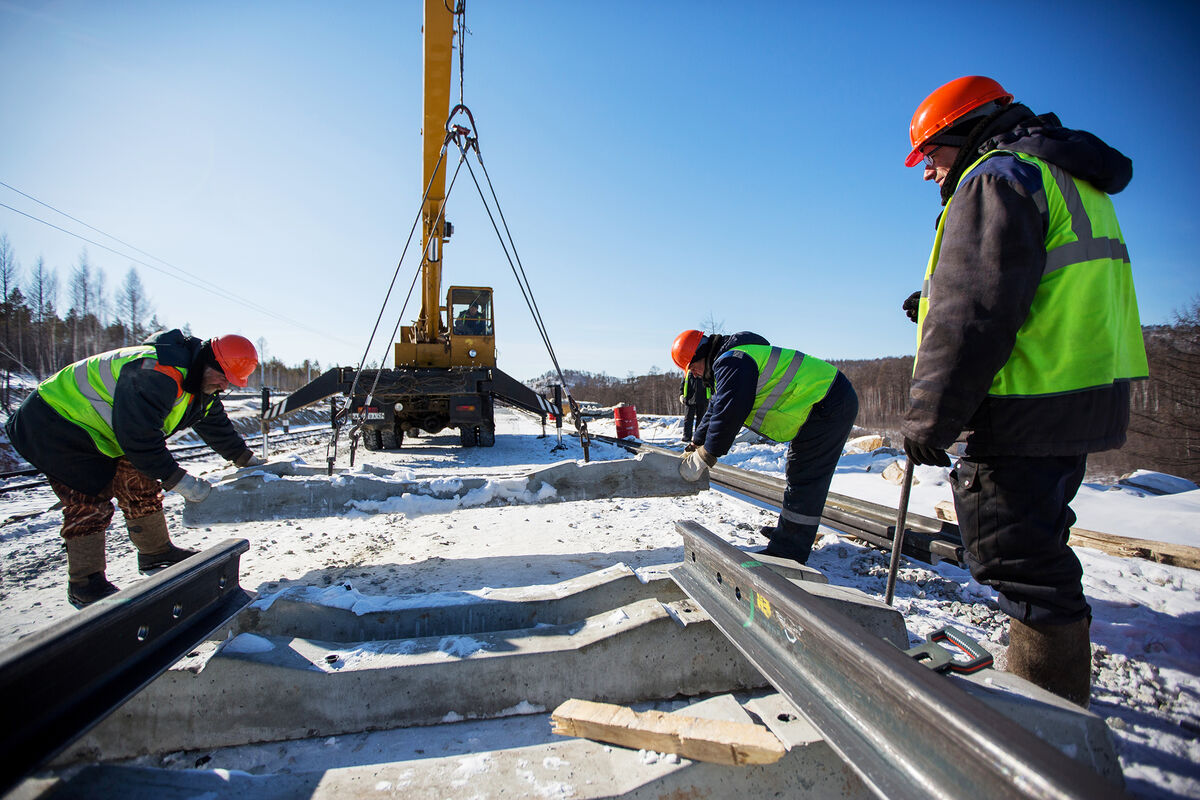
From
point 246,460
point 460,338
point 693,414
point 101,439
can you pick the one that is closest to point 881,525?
point 246,460

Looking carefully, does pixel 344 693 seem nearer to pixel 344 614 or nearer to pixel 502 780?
pixel 344 614

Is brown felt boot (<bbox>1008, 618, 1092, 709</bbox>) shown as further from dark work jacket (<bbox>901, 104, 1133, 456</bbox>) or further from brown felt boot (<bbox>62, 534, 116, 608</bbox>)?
brown felt boot (<bbox>62, 534, 116, 608</bbox>)

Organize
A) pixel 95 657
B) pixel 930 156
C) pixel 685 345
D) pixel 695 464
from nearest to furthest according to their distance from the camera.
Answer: pixel 95 657, pixel 930 156, pixel 695 464, pixel 685 345

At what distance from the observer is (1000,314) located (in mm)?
1429

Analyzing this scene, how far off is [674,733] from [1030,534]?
1.16 metres

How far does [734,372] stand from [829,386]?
0.63 m

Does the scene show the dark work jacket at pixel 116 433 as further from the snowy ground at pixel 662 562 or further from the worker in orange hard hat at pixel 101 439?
the snowy ground at pixel 662 562

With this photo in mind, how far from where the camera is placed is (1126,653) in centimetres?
220

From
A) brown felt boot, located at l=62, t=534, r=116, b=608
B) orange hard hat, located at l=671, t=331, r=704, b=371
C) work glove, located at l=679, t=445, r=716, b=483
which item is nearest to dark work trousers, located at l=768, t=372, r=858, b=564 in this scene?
work glove, located at l=679, t=445, r=716, b=483

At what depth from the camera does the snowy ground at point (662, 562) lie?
189cm

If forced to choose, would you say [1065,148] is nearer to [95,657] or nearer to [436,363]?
[95,657]

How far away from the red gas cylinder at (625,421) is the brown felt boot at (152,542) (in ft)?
30.2

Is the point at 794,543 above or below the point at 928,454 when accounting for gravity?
below

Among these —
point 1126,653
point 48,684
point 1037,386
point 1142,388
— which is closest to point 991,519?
point 1037,386
